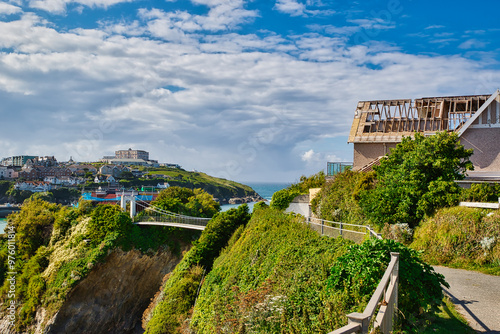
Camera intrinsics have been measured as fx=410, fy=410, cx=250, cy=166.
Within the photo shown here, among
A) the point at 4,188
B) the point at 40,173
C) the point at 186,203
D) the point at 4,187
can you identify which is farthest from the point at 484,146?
the point at 40,173

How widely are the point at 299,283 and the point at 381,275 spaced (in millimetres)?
3068

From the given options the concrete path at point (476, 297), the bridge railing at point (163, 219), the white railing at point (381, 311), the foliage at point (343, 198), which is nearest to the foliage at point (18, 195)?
the bridge railing at point (163, 219)

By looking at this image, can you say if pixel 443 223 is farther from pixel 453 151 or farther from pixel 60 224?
pixel 60 224

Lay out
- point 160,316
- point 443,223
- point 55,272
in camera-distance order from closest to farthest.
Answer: point 443,223
point 160,316
point 55,272

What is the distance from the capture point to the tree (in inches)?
554

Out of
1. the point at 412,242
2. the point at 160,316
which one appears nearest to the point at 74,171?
the point at 160,316

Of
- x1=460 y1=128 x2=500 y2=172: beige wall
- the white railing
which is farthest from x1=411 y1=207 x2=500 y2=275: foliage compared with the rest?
x1=460 y1=128 x2=500 y2=172: beige wall

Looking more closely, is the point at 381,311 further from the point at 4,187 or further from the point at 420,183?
the point at 4,187

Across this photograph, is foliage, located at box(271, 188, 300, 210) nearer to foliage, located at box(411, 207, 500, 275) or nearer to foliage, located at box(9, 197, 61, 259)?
foliage, located at box(411, 207, 500, 275)

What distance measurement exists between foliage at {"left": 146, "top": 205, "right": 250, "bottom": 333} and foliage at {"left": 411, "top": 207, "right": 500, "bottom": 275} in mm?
11541

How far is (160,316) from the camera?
1986cm

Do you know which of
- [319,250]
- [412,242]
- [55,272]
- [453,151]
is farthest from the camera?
[55,272]

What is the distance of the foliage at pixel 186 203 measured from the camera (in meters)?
41.7

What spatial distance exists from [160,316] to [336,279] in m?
15.2
